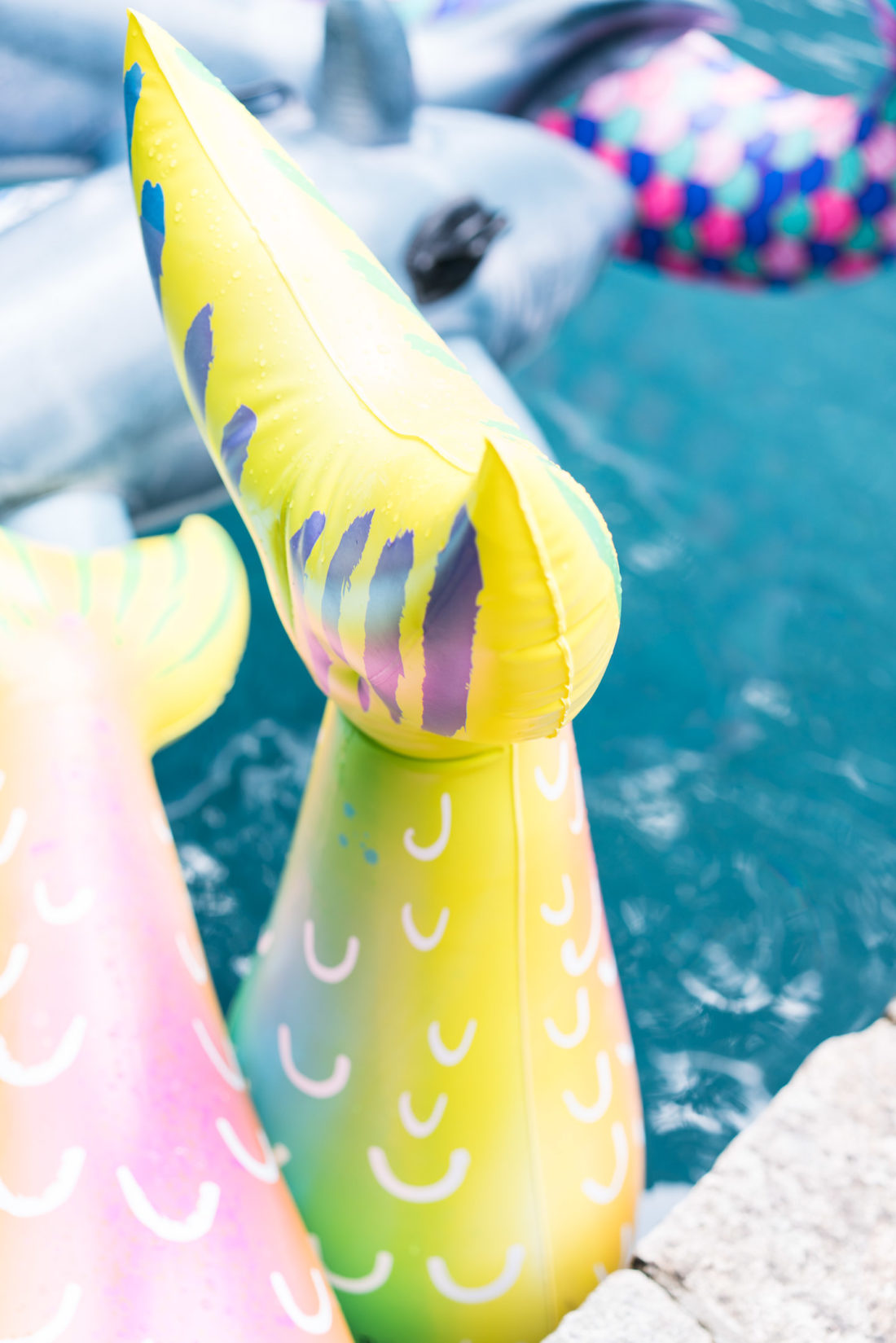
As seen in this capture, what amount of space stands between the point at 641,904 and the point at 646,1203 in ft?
1.18

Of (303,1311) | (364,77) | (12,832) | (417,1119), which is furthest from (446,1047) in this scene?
(364,77)

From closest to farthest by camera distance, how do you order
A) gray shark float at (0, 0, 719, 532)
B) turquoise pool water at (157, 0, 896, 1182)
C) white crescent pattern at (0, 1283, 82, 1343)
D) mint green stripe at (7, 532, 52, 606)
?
white crescent pattern at (0, 1283, 82, 1343)
mint green stripe at (7, 532, 52, 606)
gray shark float at (0, 0, 719, 532)
turquoise pool water at (157, 0, 896, 1182)

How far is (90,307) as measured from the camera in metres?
1.13

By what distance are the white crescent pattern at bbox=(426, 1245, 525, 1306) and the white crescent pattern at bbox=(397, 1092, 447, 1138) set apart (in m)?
0.08

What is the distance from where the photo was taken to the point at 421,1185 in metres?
0.73

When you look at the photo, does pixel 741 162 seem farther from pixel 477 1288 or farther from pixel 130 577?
pixel 477 1288

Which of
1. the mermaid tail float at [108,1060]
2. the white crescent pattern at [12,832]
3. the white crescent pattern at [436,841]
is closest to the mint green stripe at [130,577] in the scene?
the mermaid tail float at [108,1060]

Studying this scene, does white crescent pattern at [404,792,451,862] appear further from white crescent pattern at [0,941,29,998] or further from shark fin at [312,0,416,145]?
shark fin at [312,0,416,145]

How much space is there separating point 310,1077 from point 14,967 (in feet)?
0.63

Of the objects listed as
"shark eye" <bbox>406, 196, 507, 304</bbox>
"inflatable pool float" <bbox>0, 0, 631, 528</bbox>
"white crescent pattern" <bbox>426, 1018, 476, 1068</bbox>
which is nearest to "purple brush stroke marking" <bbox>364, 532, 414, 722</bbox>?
"white crescent pattern" <bbox>426, 1018, 476, 1068</bbox>

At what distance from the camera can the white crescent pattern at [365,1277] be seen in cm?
74

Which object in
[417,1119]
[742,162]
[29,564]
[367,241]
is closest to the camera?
[417,1119]

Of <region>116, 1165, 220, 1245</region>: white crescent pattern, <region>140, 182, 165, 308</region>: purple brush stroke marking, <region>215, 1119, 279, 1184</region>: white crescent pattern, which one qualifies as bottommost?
<region>215, 1119, 279, 1184</region>: white crescent pattern

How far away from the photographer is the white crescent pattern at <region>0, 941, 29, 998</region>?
66 centimetres
